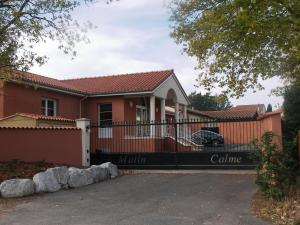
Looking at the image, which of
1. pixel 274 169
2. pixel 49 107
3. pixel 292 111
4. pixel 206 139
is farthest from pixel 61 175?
pixel 206 139

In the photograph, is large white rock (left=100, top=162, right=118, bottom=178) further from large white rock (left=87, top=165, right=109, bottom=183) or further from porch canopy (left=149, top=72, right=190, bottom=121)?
porch canopy (left=149, top=72, right=190, bottom=121)

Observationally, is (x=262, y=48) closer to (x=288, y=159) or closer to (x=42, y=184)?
(x=288, y=159)

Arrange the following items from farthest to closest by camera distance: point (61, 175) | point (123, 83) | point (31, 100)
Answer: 1. point (123, 83)
2. point (31, 100)
3. point (61, 175)

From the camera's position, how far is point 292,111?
1728 cm

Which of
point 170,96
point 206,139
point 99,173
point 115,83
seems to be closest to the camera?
point 99,173

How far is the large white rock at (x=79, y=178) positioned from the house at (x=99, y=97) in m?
7.82

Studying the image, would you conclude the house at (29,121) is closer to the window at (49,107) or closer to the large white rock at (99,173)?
the large white rock at (99,173)

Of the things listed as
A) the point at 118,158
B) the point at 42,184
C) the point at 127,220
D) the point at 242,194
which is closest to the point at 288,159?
the point at 242,194

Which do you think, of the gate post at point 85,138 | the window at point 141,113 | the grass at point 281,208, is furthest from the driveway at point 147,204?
the window at point 141,113

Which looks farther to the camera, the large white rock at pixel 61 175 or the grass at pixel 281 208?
the large white rock at pixel 61 175

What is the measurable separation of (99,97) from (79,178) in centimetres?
1329

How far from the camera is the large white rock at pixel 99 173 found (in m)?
15.9

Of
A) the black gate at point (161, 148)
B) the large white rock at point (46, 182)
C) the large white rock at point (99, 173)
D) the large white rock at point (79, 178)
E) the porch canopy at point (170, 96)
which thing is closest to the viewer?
the large white rock at point (46, 182)

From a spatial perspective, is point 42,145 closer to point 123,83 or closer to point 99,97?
point 99,97
